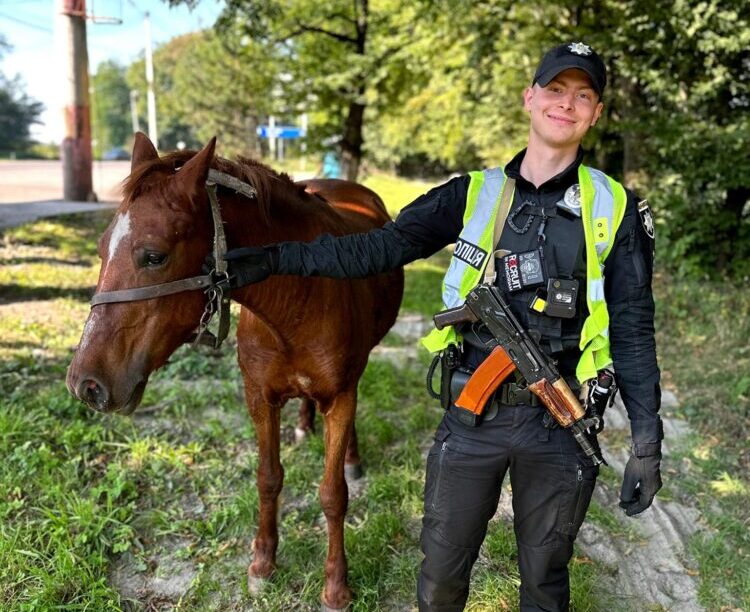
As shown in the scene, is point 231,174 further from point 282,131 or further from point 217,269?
point 282,131

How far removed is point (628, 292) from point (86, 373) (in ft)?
5.78

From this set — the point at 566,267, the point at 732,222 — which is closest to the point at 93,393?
the point at 566,267

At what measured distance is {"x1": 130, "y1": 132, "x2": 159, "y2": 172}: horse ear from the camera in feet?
6.64

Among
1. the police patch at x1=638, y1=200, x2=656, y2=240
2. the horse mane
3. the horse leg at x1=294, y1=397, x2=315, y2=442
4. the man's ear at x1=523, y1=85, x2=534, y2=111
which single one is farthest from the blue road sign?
the police patch at x1=638, y1=200, x2=656, y2=240

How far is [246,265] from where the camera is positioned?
1.97m

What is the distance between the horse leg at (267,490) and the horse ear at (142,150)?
48.6 inches

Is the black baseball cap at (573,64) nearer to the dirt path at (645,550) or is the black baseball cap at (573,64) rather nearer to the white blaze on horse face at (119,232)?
the white blaze on horse face at (119,232)

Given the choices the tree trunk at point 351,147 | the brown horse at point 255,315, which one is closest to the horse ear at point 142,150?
the brown horse at point 255,315

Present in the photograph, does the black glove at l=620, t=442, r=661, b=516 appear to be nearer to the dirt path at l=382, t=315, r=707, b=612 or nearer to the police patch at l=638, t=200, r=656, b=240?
the police patch at l=638, t=200, r=656, b=240

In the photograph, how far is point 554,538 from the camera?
2002mm

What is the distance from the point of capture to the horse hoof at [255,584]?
2795 mm

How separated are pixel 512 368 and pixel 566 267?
14.8 inches

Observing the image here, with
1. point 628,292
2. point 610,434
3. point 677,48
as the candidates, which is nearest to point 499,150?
point 677,48

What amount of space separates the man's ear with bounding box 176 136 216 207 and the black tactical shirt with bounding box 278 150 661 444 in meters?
0.35
